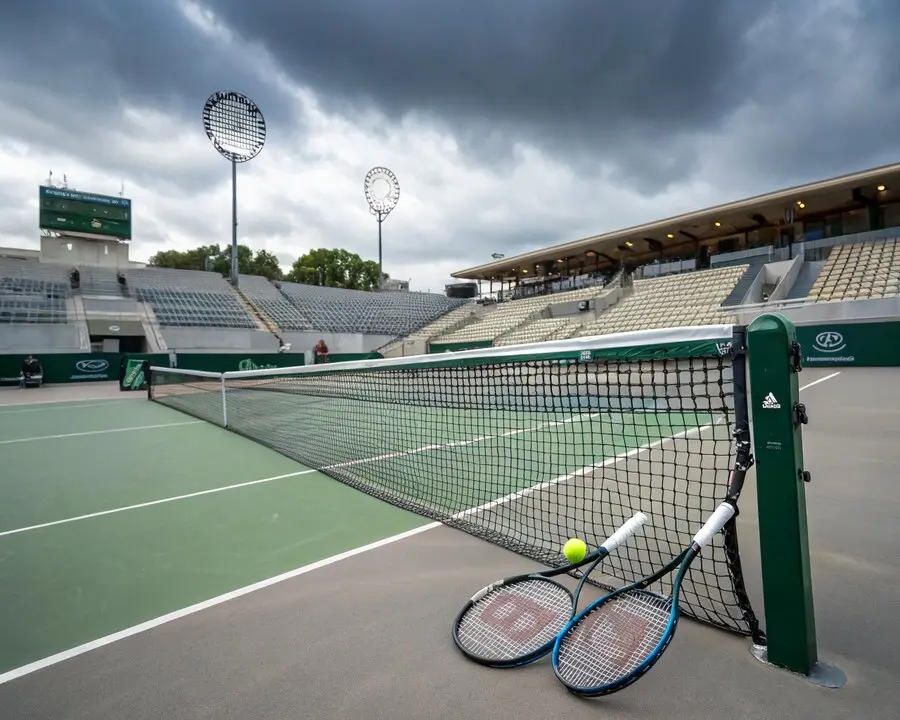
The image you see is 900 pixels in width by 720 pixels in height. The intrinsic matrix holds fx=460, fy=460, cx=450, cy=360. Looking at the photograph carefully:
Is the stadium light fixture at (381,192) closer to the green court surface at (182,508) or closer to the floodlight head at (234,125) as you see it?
the floodlight head at (234,125)

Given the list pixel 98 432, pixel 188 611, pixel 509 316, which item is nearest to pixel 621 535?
pixel 188 611

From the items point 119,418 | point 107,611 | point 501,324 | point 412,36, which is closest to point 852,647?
point 107,611

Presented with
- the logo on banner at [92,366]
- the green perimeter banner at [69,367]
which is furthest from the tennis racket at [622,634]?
the logo on banner at [92,366]

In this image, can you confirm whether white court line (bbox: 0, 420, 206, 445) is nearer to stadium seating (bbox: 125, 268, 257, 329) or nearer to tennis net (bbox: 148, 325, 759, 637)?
tennis net (bbox: 148, 325, 759, 637)

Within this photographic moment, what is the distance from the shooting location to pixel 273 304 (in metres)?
31.9

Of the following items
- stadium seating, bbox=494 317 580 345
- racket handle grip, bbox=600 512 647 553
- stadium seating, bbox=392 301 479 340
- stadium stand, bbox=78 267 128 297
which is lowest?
racket handle grip, bbox=600 512 647 553

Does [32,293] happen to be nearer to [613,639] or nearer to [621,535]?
[621,535]

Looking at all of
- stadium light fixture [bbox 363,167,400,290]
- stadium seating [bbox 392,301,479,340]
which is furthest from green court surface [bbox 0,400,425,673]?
stadium light fixture [bbox 363,167,400,290]

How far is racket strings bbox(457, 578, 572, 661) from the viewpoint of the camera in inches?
77.9

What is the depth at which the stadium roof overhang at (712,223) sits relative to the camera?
20.4 meters

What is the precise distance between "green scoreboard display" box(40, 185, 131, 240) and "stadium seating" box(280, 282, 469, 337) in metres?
16.1

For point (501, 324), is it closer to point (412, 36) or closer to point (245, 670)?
point (412, 36)

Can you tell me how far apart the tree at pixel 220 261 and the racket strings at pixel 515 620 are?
252ft

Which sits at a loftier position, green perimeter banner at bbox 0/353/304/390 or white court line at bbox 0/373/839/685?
green perimeter banner at bbox 0/353/304/390
